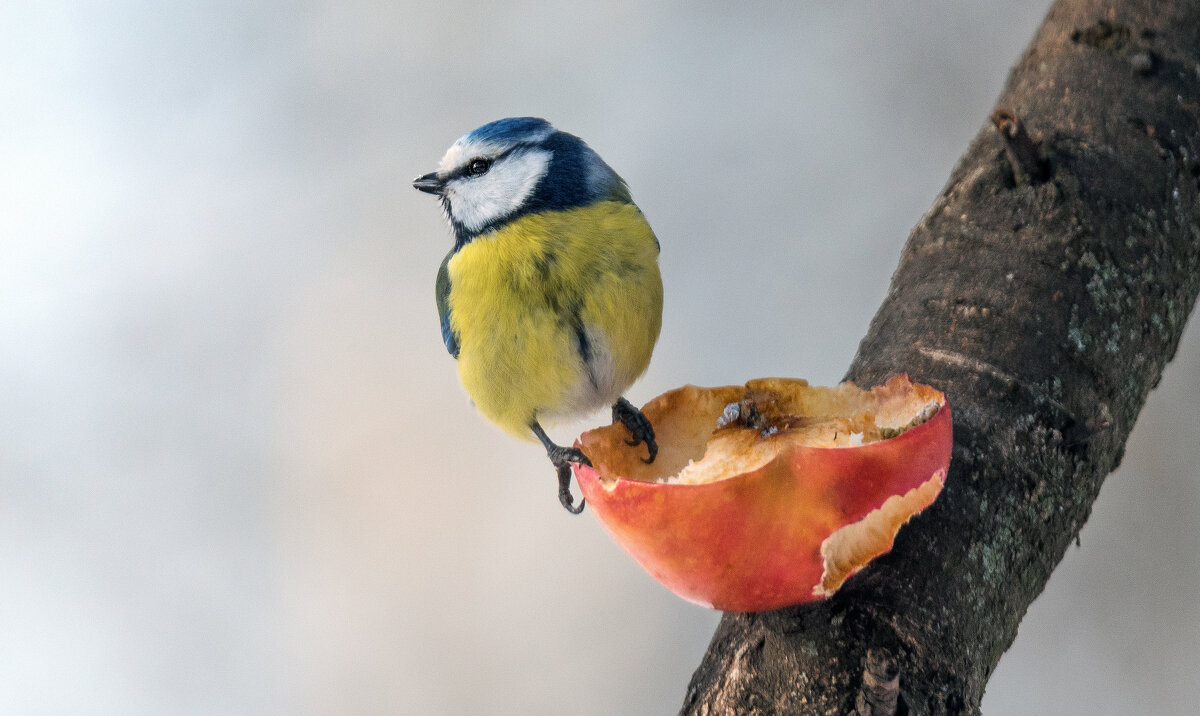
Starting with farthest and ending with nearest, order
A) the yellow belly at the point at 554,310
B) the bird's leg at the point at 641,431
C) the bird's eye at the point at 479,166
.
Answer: the bird's eye at the point at 479,166 < the yellow belly at the point at 554,310 < the bird's leg at the point at 641,431

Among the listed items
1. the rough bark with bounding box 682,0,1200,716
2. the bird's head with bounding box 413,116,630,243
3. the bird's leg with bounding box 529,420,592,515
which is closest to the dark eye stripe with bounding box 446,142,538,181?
the bird's head with bounding box 413,116,630,243

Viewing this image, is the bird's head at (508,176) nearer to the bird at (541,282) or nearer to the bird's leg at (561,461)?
the bird at (541,282)

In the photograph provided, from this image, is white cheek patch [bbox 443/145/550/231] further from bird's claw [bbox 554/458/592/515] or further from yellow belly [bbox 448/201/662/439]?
bird's claw [bbox 554/458/592/515]

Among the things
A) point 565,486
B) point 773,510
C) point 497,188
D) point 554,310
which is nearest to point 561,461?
point 565,486

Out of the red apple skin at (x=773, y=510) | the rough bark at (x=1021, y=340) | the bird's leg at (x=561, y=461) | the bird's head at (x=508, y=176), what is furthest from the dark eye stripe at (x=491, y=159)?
the red apple skin at (x=773, y=510)

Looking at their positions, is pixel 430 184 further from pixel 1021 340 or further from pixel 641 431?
pixel 1021 340

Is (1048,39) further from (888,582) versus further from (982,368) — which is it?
(888,582)

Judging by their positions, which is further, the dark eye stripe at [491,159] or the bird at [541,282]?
the dark eye stripe at [491,159]
